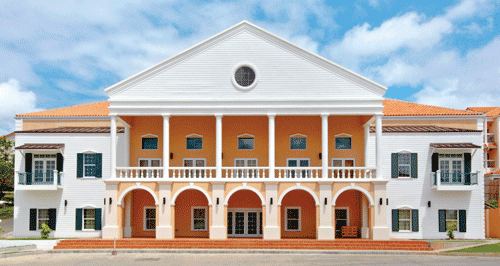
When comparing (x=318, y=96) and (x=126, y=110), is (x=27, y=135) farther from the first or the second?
(x=318, y=96)

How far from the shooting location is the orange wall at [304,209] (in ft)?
94.1

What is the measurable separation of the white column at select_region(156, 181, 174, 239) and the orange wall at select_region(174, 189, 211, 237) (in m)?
2.48

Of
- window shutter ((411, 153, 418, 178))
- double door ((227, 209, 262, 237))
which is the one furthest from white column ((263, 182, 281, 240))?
window shutter ((411, 153, 418, 178))

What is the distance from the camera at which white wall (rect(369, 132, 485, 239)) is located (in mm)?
28266

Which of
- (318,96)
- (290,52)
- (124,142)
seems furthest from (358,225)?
(124,142)

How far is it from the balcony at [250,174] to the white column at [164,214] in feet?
1.73

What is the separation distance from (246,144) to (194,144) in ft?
11.0

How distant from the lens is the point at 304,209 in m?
28.8

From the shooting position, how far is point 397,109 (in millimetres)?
33250

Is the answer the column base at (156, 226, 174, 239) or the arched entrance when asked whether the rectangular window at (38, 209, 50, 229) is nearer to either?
the column base at (156, 226, 174, 239)

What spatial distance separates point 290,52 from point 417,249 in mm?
12996

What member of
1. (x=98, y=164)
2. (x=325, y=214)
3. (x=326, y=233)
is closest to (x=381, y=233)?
(x=326, y=233)

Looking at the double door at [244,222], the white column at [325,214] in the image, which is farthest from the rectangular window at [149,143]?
the white column at [325,214]

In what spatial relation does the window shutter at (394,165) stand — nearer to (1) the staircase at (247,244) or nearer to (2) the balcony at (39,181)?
(1) the staircase at (247,244)
